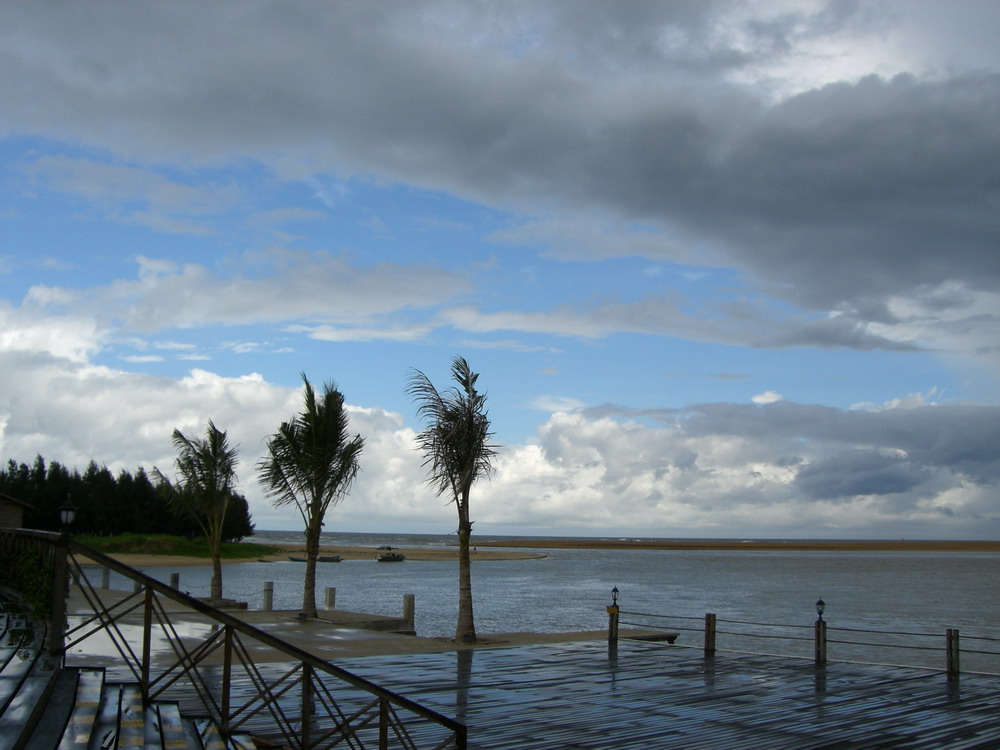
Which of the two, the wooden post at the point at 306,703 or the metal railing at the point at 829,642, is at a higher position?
the wooden post at the point at 306,703

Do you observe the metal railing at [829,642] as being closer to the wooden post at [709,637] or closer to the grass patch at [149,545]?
the wooden post at [709,637]

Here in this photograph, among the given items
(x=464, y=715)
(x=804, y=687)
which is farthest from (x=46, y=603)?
(x=804, y=687)

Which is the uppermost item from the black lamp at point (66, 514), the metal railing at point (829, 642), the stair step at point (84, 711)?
the black lamp at point (66, 514)

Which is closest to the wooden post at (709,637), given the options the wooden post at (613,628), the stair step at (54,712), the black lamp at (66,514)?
the wooden post at (613,628)

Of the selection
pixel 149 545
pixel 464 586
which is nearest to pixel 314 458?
pixel 464 586

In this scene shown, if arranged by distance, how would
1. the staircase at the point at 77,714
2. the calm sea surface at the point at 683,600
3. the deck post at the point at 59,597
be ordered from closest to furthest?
the staircase at the point at 77,714, the deck post at the point at 59,597, the calm sea surface at the point at 683,600

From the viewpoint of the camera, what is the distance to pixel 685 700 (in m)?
13.3

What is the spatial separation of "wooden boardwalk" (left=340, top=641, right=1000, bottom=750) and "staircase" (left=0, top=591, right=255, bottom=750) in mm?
3526

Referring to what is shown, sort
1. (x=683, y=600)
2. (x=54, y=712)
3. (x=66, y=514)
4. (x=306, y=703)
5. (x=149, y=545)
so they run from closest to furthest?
(x=54, y=712) < (x=306, y=703) < (x=66, y=514) < (x=683, y=600) < (x=149, y=545)

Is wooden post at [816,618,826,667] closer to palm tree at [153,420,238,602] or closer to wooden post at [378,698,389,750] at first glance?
wooden post at [378,698,389,750]

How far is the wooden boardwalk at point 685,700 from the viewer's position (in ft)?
36.1

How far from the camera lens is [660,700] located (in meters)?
13.3

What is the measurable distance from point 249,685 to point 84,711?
210 inches

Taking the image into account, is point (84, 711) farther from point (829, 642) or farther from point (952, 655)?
point (829, 642)
